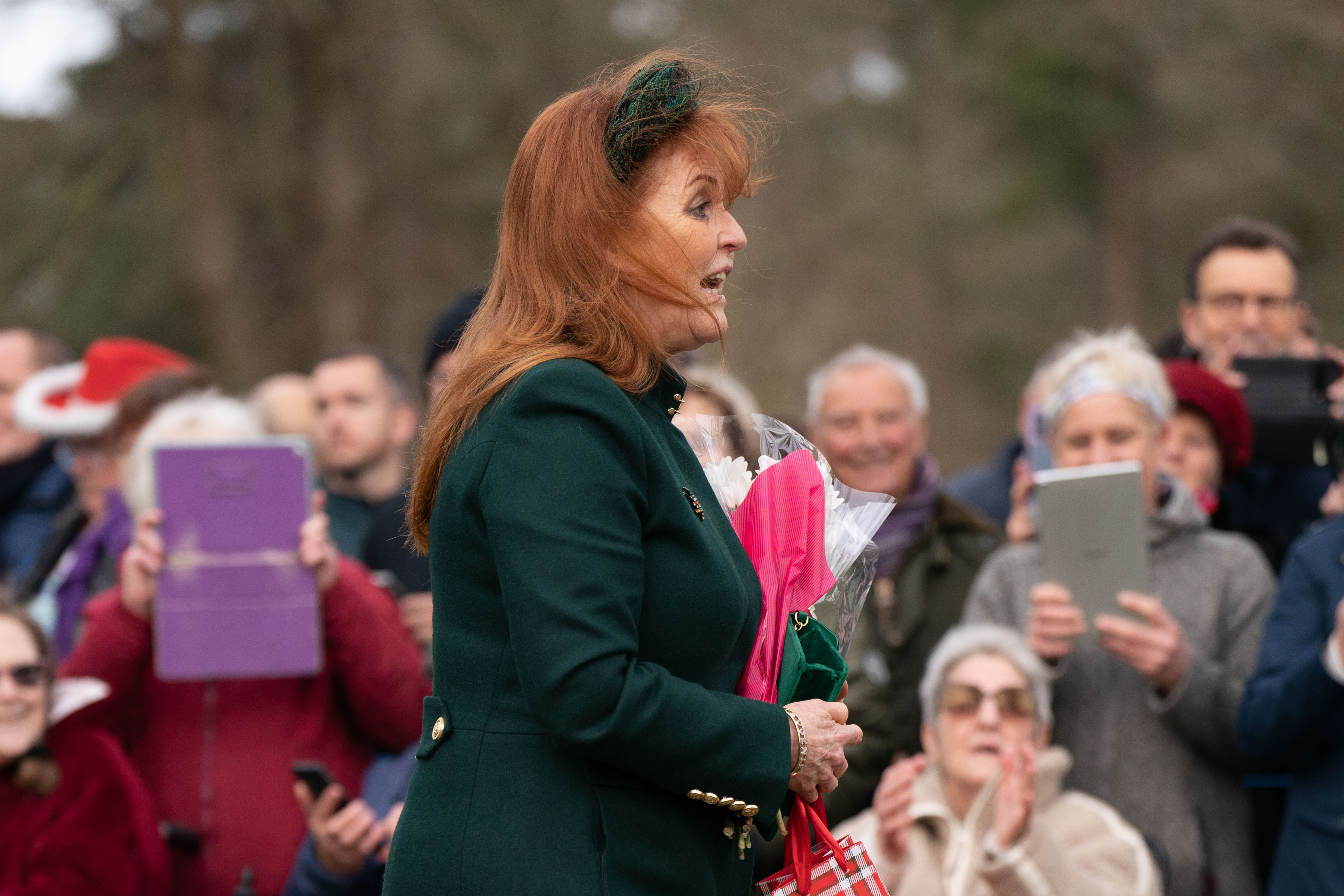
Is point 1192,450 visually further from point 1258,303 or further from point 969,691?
point 969,691

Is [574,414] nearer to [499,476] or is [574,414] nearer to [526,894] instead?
[499,476]

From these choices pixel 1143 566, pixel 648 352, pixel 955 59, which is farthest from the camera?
pixel 955 59

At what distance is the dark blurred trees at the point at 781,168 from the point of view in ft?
34.7

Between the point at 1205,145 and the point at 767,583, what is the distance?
45.9 feet

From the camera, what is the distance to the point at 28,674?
3.69 m

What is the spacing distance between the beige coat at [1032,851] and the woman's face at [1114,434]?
2.50 ft

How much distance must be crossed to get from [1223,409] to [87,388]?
3744 millimetres

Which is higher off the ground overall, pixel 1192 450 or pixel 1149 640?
pixel 1192 450

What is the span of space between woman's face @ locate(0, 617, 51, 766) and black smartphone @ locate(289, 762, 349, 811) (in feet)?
2.13

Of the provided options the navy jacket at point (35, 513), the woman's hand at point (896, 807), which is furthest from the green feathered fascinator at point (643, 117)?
the navy jacket at point (35, 513)

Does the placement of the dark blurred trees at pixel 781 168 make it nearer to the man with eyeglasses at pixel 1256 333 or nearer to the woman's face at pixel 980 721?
the man with eyeglasses at pixel 1256 333

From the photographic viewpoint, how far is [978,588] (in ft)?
13.4

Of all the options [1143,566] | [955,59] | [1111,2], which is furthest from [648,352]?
[955,59]

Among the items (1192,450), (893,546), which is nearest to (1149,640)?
Answer: (1192,450)
